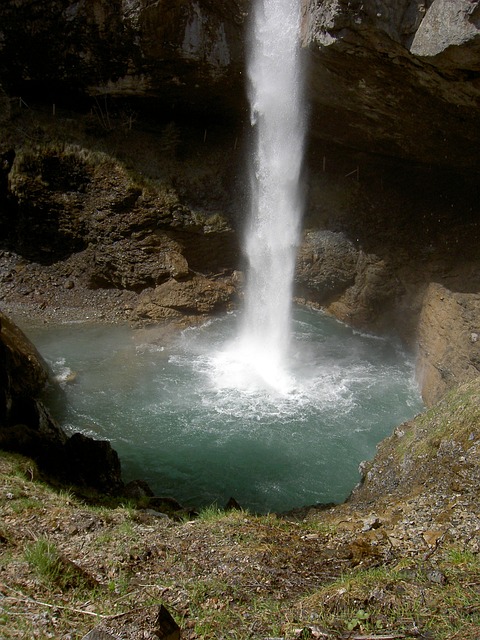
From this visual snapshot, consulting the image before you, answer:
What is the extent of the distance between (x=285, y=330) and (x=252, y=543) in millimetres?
8755

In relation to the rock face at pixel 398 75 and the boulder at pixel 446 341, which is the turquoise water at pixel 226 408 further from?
the rock face at pixel 398 75

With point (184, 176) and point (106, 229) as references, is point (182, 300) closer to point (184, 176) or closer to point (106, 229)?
point (106, 229)

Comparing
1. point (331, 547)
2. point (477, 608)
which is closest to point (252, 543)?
point (331, 547)

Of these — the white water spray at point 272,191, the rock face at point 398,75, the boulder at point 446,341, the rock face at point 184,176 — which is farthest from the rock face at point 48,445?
the rock face at point 398,75

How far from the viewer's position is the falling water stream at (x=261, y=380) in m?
7.78

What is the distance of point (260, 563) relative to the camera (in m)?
3.67

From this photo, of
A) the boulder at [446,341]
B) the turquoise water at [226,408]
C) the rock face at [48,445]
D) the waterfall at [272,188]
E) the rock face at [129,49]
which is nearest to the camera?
the rock face at [48,445]

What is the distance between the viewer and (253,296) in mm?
13453

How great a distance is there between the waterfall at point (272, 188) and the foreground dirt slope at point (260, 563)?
6.08 metres

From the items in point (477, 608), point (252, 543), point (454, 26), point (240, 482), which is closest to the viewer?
point (477, 608)

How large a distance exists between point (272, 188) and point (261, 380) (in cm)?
582

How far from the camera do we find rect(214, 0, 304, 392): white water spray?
10.2 m

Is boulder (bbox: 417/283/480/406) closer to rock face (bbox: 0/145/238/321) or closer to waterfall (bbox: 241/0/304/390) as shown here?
waterfall (bbox: 241/0/304/390)

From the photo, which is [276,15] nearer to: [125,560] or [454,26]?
[454,26]
